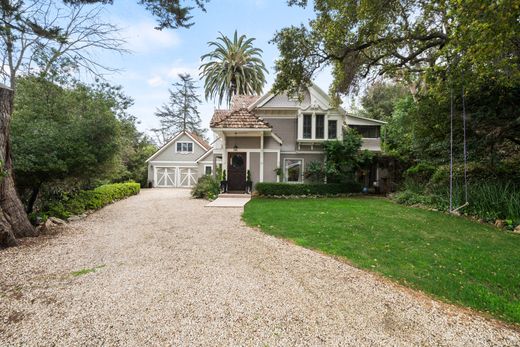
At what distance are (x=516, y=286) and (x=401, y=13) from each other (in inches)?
285

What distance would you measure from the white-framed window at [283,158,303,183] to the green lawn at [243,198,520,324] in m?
6.11

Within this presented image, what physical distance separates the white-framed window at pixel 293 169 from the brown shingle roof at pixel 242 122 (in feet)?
8.75

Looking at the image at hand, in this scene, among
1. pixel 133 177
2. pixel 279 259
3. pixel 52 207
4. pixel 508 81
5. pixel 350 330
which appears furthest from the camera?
pixel 133 177

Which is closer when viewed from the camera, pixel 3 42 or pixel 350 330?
pixel 350 330

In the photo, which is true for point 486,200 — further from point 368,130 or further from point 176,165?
point 176,165

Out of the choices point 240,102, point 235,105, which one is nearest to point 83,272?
point 235,105

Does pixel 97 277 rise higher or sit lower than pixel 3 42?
lower

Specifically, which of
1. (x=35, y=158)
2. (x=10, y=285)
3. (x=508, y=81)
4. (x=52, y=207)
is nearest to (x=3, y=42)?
(x=35, y=158)

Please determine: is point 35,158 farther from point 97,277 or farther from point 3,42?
point 97,277

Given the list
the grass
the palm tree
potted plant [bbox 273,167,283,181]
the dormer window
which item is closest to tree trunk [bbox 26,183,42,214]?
the grass

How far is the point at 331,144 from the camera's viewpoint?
1328cm

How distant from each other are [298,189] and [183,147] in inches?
629

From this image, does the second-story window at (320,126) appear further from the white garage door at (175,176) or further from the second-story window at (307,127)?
the white garage door at (175,176)

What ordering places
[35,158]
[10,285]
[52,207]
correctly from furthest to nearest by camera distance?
[52,207], [35,158], [10,285]
